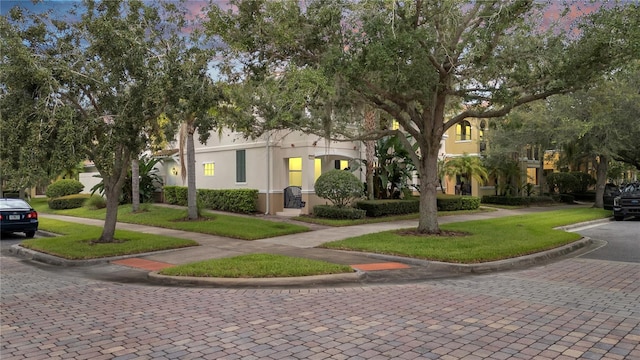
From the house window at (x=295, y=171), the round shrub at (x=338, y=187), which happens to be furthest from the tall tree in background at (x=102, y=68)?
the house window at (x=295, y=171)

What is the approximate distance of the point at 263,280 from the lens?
28.1ft

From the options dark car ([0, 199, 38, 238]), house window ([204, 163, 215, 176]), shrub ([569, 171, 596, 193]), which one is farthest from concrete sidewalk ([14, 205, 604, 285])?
shrub ([569, 171, 596, 193])

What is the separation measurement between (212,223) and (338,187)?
16.9 feet

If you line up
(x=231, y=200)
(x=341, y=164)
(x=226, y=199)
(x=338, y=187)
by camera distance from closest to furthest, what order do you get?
(x=338, y=187) < (x=231, y=200) < (x=226, y=199) < (x=341, y=164)

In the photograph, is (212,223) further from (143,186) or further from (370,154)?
(143,186)

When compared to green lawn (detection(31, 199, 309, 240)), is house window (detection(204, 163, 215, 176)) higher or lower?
higher

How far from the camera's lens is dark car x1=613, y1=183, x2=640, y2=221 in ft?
71.0

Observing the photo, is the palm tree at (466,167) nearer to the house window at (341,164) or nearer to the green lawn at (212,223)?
the house window at (341,164)

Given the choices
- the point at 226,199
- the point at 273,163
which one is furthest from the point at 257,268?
the point at 226,199

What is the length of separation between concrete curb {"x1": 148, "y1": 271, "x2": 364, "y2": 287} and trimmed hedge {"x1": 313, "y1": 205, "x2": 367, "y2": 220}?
10.5 metres

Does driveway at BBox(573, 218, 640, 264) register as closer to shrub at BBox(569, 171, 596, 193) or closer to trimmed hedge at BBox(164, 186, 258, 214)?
trimmed hedge at BBox(164, 186, 258, 214)

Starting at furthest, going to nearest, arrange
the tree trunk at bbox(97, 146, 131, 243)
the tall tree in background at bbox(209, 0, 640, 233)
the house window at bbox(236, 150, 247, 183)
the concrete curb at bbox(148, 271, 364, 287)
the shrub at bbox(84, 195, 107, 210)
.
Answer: the shrub at bbox(84, 195, 107, 210) → the house window at bbox(236, 150, 247, 183) → the tree trunk at bbox(97, 146, 131, 243) → the tall tree in background at bbox(209, 0, 640, 233) → the concrete curb at bbox(148, 271, 364, 287)

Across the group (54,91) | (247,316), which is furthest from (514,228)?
(54,91)

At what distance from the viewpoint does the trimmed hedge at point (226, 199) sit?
73.0ft
